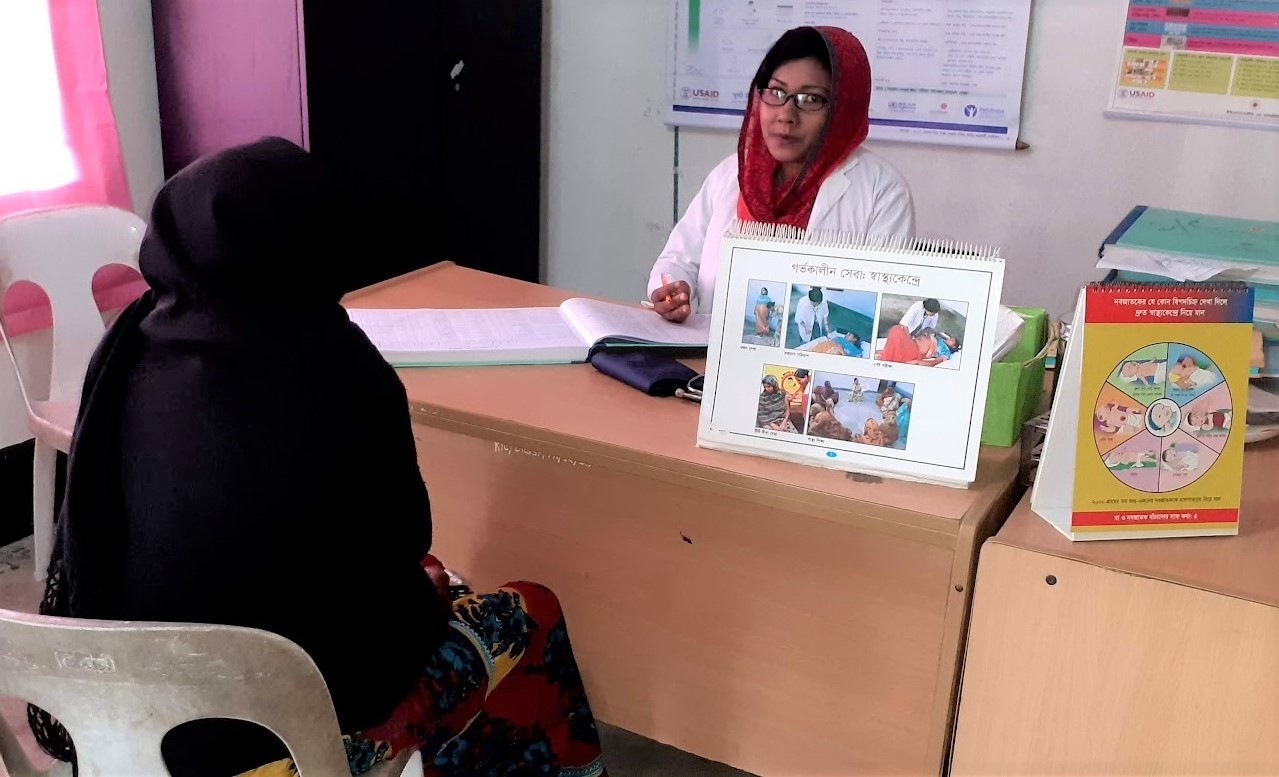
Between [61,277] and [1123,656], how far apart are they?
2128 mm

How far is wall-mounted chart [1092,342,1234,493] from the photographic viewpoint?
3.47 feet

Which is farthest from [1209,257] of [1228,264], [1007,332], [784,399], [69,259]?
[69,259]

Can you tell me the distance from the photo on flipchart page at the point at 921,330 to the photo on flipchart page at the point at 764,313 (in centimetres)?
11

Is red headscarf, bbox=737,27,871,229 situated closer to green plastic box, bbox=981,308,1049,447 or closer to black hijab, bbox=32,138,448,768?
green plastic box, bbox=981,308,1049,447

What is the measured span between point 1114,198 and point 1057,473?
5.99ft

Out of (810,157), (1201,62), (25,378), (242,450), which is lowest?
(25,378)

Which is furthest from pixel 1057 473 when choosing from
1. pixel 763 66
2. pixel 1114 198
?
pixel 1114 198

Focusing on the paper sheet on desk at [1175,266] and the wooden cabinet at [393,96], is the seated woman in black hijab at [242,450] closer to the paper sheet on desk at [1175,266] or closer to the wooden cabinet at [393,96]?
the paper sheet on desk at [1175,266]

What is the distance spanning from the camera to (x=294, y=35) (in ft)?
7.59

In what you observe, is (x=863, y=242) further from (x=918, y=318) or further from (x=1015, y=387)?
(x=1015, y=387)

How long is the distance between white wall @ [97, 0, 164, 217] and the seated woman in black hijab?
5.58ft

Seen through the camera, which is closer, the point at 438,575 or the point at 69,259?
the point at 438,575

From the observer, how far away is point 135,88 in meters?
2.58

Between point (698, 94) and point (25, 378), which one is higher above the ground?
point (698, 94)
